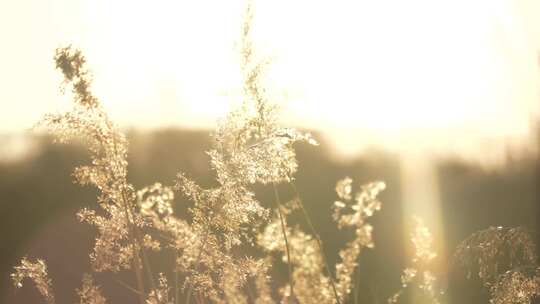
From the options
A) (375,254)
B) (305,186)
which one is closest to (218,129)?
(375,254)

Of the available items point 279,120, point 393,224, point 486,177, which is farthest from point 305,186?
point 279,120

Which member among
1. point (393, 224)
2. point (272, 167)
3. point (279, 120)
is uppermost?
point (279, 120)

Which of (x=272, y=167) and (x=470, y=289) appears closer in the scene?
(x=272, y=167)

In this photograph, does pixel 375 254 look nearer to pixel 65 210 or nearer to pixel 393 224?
pixel 393 224

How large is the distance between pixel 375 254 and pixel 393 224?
147 cm

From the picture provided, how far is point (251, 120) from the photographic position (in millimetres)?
6336

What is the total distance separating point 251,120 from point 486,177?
13.7 metres

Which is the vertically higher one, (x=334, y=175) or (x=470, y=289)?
(x=334, y=175)

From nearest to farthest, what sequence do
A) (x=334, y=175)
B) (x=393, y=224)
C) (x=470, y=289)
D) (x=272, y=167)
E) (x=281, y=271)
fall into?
(x=272, y=167) → (x=470, y=289) → (x=281, y=271) → (x=393, y=224) → (x=334, y=175)

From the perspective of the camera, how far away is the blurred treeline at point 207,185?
15.9m

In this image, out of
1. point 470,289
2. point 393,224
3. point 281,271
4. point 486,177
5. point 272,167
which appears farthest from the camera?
point 486,177

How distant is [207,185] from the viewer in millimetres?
17266

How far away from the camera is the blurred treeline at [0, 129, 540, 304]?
15875 millimetres

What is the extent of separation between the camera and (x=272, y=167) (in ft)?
19.9
